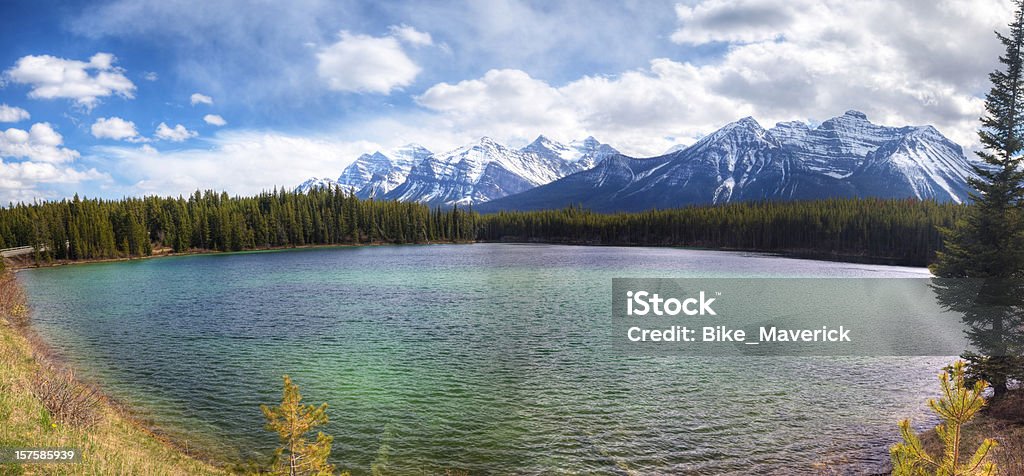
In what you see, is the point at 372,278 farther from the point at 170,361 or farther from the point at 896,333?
the point at 896,333

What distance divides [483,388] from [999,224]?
2771 cm

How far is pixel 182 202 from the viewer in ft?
648

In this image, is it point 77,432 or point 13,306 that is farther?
point 13,306

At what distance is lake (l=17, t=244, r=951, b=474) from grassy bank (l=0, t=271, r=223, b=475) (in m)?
2.17

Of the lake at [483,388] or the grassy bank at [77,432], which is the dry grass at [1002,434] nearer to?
the lake at [483,388]

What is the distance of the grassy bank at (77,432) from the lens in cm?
1362

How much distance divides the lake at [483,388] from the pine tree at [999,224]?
4.73 meters

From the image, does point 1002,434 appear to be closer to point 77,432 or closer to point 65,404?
point 77,432

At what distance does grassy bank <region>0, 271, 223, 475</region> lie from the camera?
13.6 meters

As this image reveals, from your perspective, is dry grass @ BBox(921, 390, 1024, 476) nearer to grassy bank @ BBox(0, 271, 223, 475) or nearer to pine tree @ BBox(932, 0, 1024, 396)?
pine tree @ BBox(932, 0, 1024, 396)

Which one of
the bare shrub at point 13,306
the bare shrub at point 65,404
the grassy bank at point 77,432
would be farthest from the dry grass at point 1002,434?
the bare shrub at point 13,306

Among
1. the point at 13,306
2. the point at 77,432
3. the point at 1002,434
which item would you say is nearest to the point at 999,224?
the point at 1002,434

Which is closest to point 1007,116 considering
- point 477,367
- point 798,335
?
point 798,335

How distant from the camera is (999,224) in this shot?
82.4 feet
